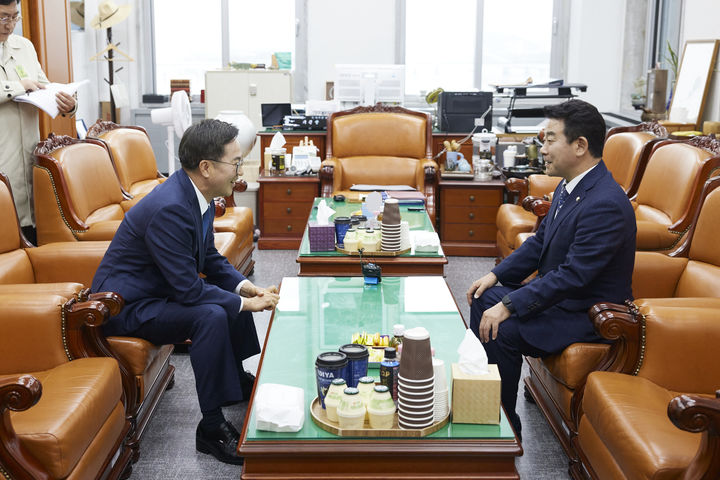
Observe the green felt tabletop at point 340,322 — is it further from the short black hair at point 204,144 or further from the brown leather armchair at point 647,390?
the short black hair at point 204,144

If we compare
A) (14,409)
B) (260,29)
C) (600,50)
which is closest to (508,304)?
(14,409)

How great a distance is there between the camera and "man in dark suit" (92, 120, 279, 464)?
9.15 feet

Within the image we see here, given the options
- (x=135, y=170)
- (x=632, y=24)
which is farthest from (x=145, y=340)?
(x=632, y=24)

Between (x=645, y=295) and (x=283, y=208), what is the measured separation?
10.8 feet

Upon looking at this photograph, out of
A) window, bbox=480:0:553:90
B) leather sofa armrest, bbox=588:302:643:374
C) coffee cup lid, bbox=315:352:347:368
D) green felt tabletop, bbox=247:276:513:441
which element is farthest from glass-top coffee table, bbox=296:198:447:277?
window, bbox=480:0:553:90

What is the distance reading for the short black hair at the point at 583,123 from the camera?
113 inches

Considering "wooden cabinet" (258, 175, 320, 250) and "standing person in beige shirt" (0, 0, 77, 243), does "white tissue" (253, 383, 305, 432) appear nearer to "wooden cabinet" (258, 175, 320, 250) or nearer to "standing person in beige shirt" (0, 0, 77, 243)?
"standing person in beige shirt" (0, 0, 77, 243)

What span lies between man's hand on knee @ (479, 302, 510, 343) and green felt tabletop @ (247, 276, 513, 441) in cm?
10

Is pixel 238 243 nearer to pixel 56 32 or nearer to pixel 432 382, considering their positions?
pixel 56 32

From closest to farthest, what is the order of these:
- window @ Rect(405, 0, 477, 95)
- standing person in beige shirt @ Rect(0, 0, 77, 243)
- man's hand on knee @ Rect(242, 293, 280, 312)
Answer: man's hand on knee @ Rect(242, 293, 280, 312) → standing person in beige shirt @ Rect(0, 0, 77, 243) → window @ Rect(405, 0, 477, 95)

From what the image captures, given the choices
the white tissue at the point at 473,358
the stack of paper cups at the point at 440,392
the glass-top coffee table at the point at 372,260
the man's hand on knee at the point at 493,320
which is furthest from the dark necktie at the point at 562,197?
the stack of paper cups at the point at 440,392

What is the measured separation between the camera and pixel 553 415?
3.01m

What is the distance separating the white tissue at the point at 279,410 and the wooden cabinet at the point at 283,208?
12.3ft

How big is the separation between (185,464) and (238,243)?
200 cm
